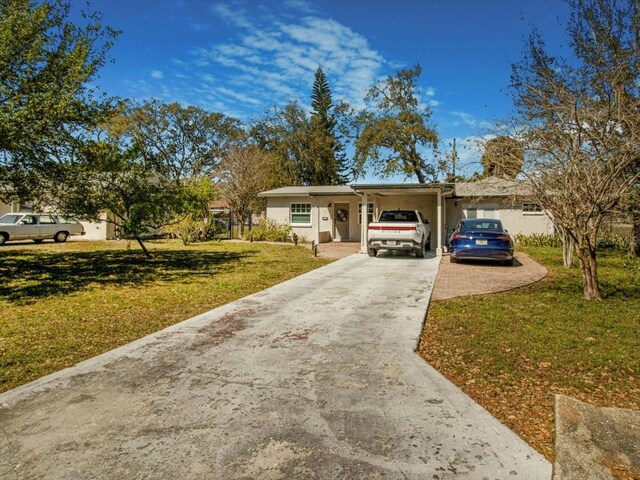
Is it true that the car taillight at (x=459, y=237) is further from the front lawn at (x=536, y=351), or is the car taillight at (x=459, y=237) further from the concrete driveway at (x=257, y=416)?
the concrete driveway at (x=257, y=416)

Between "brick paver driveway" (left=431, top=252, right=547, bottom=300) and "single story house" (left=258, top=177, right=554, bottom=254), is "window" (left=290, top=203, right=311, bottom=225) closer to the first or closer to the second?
"single story house" (left=258, top=177, right=554, bottom=254)

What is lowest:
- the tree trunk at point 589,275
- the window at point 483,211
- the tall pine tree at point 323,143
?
the tree trunk at point 589,275

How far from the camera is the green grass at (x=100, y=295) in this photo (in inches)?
201

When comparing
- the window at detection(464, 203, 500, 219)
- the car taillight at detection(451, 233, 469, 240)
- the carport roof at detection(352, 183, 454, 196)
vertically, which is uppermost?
the carport roof at detection(352, 183, 454, 196)

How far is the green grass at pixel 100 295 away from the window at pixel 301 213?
768cm

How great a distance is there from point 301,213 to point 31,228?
14620mm

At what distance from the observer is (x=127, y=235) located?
45.6 ft

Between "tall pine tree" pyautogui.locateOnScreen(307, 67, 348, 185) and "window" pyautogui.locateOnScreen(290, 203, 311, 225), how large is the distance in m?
21.4

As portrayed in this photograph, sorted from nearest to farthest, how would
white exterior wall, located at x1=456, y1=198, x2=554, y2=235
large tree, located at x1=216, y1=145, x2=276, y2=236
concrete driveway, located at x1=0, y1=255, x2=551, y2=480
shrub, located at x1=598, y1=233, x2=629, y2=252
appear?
1. concrete driveway, located at x1=0, y1=255, x2=551, y2=480
2. shrub, located at x1=598, y1=233, x2=629, y2=252
3. white exterior wall, located at x1=456, y1=198, x2=554, y2=235
4. large tree, located at x1=216, y1=145, x2=276, y2=236

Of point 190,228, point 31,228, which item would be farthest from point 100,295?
point 31,228

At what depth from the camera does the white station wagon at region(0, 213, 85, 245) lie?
68.9ft

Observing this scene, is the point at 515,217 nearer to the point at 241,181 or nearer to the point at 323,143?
the point at 241,181

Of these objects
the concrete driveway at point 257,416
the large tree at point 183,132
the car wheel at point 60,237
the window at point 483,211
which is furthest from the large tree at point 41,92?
the large tree at point 183,132

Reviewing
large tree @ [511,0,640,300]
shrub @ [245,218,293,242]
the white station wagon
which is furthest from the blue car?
the white station wagon
